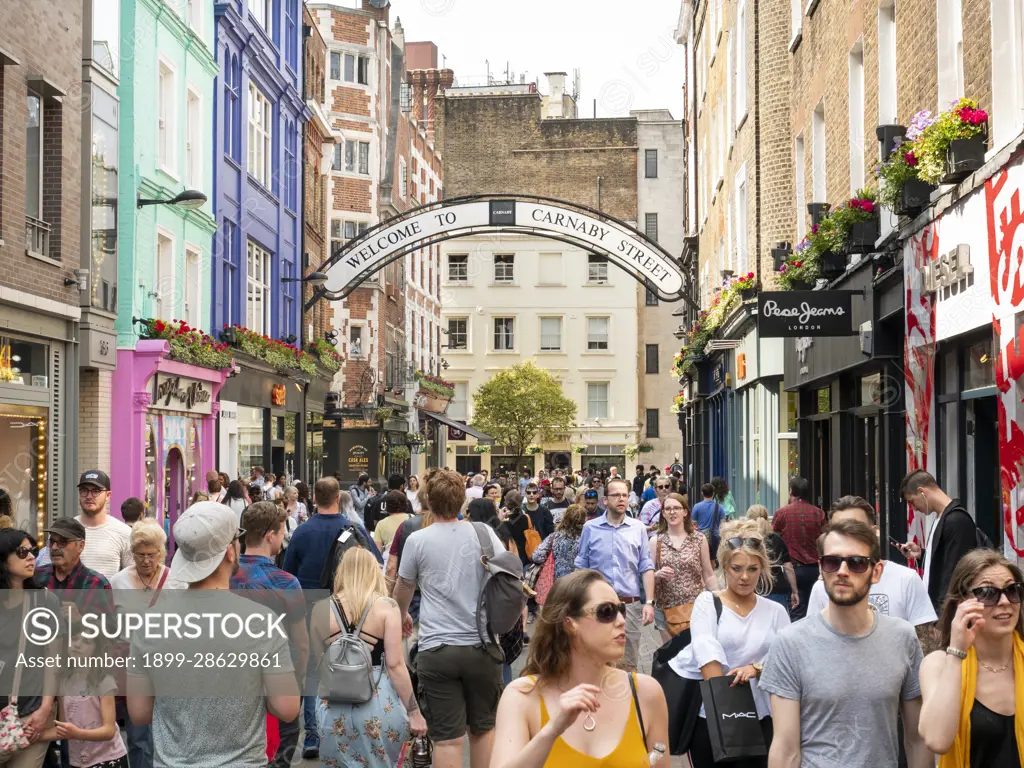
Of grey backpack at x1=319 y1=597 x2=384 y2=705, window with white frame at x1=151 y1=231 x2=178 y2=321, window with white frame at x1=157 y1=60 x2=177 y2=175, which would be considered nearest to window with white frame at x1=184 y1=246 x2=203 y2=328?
window with white frame at x1=151 y1=231 x2=178 y2=321

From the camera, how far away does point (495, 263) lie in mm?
68312

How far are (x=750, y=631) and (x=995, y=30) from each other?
611 centimetres

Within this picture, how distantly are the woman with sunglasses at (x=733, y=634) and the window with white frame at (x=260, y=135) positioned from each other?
2338cm

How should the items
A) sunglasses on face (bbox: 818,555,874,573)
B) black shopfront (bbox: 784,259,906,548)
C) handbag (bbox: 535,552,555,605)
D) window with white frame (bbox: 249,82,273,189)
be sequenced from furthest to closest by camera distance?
1. window with white frame (bbox: 249,82,273,189)
2. black shopfront (bbox: 784,259,906,548)
3. handbag (bbox: 535,552,555,605)
4. sunglasses on face (bbox: 818,555,874,573)

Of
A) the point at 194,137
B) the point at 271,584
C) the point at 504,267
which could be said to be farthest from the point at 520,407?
the point at 271,584

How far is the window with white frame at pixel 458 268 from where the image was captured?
67.8m

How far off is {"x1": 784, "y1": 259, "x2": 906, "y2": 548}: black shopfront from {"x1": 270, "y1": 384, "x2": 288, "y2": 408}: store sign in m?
12.3

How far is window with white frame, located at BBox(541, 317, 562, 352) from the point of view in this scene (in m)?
68.1

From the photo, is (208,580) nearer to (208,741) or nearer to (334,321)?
(208,741)

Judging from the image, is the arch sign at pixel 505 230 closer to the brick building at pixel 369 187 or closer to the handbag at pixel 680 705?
the brick building at pixel 369 187

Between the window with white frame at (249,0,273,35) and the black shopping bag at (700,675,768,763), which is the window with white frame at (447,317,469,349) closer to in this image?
the window with white frame at (249,0,273,35)

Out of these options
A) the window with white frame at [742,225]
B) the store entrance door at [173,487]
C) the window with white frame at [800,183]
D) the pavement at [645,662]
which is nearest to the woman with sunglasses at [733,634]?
the pavement at [645,662]

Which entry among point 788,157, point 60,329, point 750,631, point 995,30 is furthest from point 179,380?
point 750,631

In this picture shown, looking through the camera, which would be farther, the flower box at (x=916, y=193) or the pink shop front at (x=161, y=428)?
the pink shop front at (x=161, y=428)
